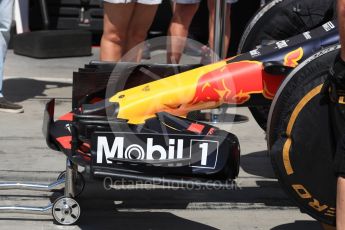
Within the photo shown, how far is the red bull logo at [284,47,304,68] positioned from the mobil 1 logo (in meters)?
0.74

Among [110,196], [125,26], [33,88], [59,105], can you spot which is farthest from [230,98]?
[33,88]

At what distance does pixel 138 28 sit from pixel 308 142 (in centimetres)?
237

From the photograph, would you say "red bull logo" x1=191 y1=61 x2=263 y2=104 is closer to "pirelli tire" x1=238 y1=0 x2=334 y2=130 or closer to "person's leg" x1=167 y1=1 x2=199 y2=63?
"pirelli tire" x1=238 y1=0 x2=334 y2=130

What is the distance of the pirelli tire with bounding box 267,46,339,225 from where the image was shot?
3.32 m

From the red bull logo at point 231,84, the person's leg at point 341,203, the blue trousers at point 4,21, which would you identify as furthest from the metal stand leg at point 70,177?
the blue trousers at point 4,21

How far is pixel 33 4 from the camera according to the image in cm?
922

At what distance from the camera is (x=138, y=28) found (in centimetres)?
544

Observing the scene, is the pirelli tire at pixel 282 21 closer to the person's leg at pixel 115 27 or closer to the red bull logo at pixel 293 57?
the red bull logo at pixel 293 57

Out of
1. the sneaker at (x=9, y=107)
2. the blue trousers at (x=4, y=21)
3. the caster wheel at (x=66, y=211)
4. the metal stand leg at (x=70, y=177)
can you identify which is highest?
the blue trousers at (x=4, y=21)

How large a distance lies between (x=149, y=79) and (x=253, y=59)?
55 cm

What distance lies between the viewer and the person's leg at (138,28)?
17.5ft

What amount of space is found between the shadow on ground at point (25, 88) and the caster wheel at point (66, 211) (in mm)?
2775

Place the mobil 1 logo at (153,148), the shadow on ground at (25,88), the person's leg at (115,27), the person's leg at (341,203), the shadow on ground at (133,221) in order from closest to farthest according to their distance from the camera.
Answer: the person's leg at (341,203)
the mobil 1 logo at (153,148)
the shadow on ground at (133,221)
the person's leg at (115,27)
the shadow on ground at (25,88)

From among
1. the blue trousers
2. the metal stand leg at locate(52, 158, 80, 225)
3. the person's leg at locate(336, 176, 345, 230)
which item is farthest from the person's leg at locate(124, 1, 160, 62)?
the person's leg at locate(336, 176, 345, 230)
